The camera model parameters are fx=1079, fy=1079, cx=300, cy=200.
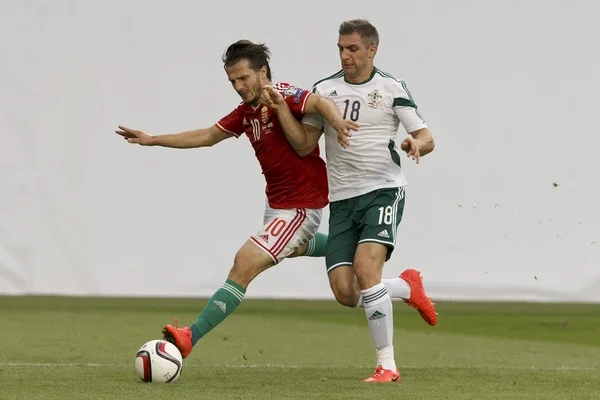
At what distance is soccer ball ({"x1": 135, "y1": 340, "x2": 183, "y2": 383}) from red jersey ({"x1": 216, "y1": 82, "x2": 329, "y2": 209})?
41.6 inches

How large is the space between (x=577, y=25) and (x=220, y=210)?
3.39 metres

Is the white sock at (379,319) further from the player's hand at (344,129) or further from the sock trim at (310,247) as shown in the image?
the sock trim at (310,247)

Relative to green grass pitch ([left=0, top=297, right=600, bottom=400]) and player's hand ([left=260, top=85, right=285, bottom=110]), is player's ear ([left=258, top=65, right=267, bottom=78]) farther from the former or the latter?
green grass pitch ([left=0, top=297, right=600, bottom=400])

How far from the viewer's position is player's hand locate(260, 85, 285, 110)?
4.98 m


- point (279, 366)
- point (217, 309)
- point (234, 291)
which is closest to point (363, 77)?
point (234, 291)

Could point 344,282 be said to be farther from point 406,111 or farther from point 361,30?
point 361,30

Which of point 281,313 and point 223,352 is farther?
point 281,313

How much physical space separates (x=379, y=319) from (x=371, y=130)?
903 millimetres

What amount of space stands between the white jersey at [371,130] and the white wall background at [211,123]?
386 cm

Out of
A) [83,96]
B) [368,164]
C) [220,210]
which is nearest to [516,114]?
[220,210]

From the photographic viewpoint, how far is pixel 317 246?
18.9ft

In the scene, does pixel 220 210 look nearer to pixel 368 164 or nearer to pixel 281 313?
pixel 281 313

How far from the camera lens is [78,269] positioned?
9.14 meters

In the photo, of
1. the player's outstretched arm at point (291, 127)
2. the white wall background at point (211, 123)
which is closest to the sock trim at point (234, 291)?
the player's outstretched arm at point (291, 127)
